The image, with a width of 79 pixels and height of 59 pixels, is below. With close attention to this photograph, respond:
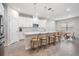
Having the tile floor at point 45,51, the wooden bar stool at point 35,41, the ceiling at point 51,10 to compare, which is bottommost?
the tile floor at point 45,51

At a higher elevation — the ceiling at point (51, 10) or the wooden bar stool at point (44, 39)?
the ceiling at point (51, 10)

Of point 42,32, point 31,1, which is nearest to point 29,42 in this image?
point 42,32

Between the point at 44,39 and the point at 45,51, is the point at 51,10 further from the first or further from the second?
the point at 45,51

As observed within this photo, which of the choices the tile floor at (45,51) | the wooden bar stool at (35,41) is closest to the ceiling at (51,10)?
the wooden bar stool at (35,41)

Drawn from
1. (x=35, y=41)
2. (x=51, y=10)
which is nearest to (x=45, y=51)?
(x=35, y=41)

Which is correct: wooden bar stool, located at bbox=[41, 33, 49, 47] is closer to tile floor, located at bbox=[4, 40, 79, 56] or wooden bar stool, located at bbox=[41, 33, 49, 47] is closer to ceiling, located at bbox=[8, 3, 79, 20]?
tile floor, located at bbox=[4, 40, 79, 56]

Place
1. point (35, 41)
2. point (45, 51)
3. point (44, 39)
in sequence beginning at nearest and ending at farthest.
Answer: point (45, 51) < point (35, 41) < point (44, 39)

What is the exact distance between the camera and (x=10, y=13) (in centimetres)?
510

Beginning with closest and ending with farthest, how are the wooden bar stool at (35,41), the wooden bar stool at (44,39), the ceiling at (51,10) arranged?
the ceiling at (51,10) < the wooden bar stool at (35,41) < the wooden bar stool at (44,39)

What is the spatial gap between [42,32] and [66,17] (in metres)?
1.56

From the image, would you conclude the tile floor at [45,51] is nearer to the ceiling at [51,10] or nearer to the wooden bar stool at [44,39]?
the wooden bar stool at [44,39]

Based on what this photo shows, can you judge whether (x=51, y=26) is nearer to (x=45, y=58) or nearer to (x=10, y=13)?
(x=45, y=58)

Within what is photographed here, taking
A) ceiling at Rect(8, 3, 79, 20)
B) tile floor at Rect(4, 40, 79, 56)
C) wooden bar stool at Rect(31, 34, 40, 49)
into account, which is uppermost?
ceiling at Rect(8, 3, 79, 20)

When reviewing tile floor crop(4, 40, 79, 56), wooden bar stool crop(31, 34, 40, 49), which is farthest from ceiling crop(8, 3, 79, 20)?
tile floor crop(4, 40, 79, 56)
